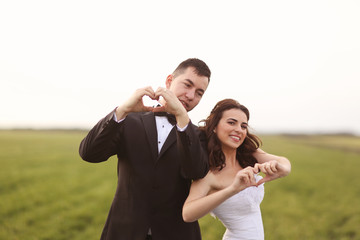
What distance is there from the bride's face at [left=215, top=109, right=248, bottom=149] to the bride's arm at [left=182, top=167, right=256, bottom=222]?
45 cm

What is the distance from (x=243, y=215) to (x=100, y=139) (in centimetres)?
186

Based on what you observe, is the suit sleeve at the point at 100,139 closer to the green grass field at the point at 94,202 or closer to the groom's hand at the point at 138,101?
the groom's hand at the point at 138,101

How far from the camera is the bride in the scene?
2.70 meters

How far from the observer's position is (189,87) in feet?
9.89

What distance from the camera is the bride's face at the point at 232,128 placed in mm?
3137

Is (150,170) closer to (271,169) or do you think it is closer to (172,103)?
(172,103)

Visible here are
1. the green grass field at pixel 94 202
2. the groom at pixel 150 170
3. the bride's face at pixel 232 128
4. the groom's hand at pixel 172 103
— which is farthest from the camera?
the green grass field at pixel 94 202

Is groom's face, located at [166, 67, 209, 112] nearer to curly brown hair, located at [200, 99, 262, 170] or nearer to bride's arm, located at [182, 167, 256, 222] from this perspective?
curly brown hair, located at [200, 99, 262, 170]

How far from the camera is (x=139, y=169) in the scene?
2.81m

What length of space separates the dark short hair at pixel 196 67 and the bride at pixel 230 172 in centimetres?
43

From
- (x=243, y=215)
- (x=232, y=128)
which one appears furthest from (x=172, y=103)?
(x=243, y=215)

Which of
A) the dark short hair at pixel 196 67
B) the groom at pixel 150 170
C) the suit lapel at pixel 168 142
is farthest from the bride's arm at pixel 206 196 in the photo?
the dark short hair at pixel 196 67

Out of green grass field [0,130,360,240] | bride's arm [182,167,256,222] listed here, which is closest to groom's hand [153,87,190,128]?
bride's arm [182,167,256,222]

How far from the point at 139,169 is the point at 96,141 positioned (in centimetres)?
50
